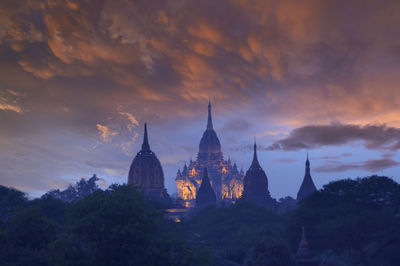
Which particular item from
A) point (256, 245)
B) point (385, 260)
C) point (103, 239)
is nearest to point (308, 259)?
point (256, 245)

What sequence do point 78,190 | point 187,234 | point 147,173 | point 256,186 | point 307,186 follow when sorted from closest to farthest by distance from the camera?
point 187,234 < point 307,186 < point 256,186 < point 147,173 < point 78,190

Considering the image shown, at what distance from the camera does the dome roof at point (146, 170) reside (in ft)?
382

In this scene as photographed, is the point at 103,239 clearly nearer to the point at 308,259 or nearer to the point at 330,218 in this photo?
the point at 308,259

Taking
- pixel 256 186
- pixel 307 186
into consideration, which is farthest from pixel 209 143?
pixel 307 186

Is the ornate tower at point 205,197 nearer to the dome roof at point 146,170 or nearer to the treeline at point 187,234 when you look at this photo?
the dome roof at point 146,170

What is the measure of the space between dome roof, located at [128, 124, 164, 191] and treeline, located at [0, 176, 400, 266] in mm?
38687

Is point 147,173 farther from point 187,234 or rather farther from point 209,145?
point 187,234

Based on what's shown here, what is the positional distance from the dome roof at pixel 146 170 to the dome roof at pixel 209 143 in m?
48.3

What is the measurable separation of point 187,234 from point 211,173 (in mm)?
114289

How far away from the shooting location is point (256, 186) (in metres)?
111

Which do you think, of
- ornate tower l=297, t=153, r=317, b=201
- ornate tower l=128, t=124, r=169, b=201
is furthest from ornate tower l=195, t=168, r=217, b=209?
ornate tower l=297, t=153, r=317, b=201

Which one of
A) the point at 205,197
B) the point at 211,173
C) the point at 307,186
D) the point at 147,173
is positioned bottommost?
the point at 205,197

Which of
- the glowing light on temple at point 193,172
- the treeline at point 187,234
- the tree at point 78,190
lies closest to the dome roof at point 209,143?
the glowing light on temple at point 193,172

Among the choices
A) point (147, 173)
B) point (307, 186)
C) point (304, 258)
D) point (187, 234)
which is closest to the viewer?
point (304, 258)
